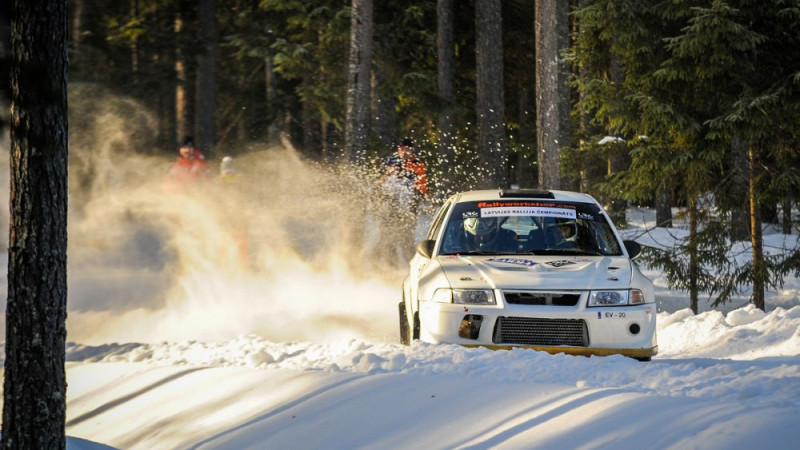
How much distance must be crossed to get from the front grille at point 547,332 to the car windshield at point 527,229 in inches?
47.4

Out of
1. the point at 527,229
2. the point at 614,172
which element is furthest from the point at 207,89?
the point at 527,229

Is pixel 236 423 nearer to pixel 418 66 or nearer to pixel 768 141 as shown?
pixel 768 141

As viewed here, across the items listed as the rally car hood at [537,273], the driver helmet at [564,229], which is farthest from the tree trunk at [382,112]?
the rally car hood at [537,273]

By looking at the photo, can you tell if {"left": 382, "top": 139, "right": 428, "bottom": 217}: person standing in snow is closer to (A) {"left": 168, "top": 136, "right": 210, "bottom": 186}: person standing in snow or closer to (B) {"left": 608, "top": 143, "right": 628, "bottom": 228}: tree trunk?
(B) {"left": 608, "top": 143, "right": 628, "bottom": 228}: tree trunk

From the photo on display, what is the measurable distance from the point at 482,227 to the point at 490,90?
17119mm

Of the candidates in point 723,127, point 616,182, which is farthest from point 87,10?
point 723,127

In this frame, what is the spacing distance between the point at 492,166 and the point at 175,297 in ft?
46.4

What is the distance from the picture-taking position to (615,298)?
320 inches

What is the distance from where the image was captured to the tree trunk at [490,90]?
84.5 ft

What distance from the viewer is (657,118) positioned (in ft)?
47.8

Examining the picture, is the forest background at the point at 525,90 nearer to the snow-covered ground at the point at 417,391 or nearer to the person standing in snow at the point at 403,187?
the person standing in snow at the point at 403,187

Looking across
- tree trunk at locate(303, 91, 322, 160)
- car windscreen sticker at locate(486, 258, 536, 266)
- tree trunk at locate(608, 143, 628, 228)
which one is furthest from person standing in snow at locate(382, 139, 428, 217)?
tree trunk at locate(303, 91, 322, 160)

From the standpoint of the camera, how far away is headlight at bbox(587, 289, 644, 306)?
318 inches

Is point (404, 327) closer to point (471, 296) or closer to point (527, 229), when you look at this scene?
point (527, 229)
